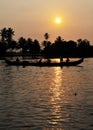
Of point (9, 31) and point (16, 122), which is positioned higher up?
point (9, 31)

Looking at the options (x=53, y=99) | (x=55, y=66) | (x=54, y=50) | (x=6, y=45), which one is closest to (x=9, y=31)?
(x=6, y=45)

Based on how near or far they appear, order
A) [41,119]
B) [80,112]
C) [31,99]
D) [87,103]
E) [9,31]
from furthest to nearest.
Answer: [9,31] < [31,99] < [87,103] < [80,112] < [41,119]

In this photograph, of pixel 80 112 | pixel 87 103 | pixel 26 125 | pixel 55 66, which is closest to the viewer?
pixel 26 125

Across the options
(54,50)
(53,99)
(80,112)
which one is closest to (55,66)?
(53,99)

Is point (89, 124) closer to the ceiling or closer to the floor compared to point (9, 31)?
closer to the floor

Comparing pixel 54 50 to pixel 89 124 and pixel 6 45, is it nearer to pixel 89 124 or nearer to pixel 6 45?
pixel 6 45

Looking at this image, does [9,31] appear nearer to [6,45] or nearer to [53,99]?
[6,45]

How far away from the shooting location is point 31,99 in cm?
2722

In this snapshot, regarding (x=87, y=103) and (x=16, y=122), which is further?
(x=87, y=103)

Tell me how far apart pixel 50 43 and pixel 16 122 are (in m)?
171

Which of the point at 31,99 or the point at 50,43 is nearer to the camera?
the point at 31,99

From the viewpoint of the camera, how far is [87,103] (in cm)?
2488

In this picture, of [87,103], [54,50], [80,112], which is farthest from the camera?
[54,50]

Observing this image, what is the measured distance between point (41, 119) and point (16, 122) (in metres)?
→ 1.42
